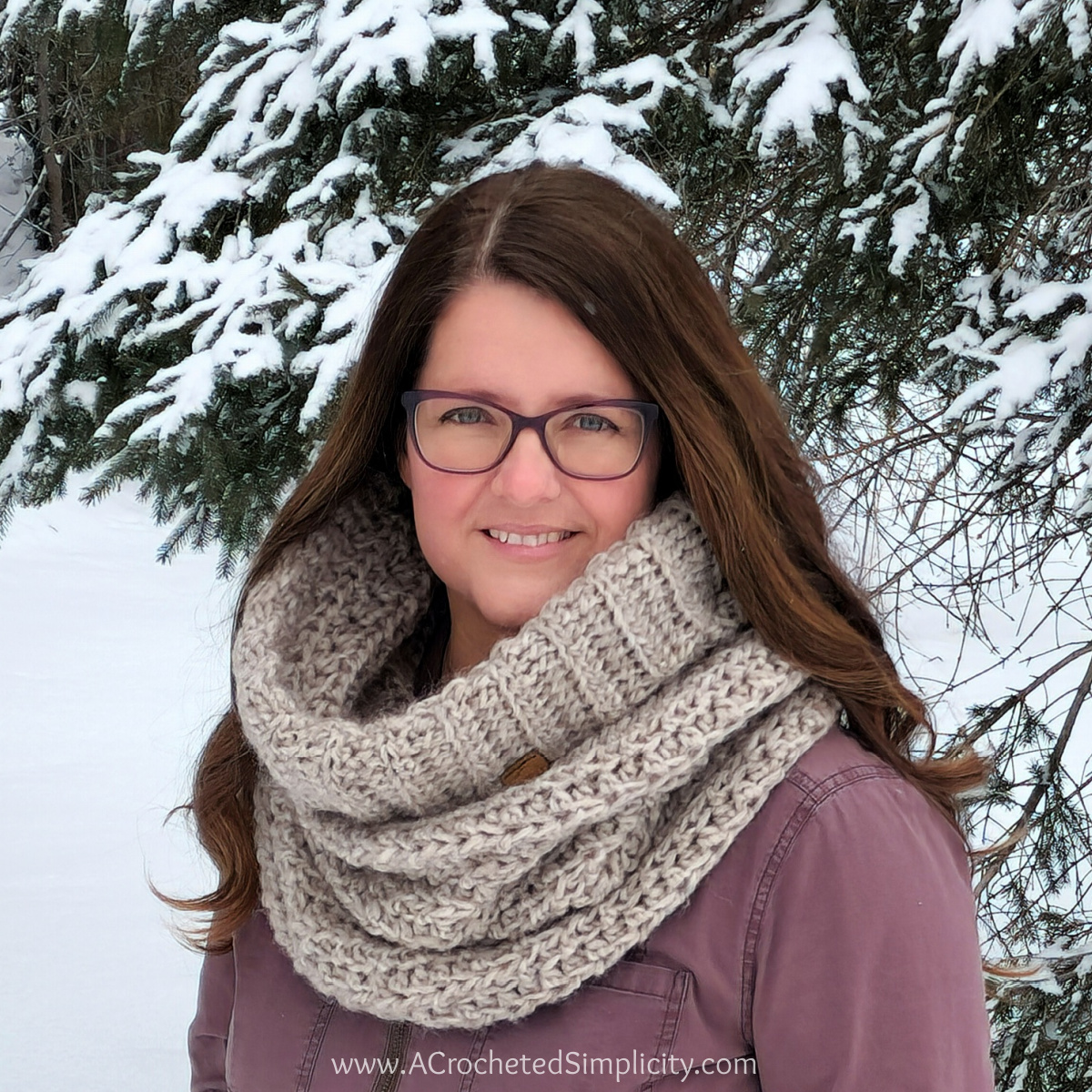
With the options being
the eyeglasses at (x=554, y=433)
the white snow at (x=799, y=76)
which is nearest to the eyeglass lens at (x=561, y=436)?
the eyeglasses at (x=554, y=433)

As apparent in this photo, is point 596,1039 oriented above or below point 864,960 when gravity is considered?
below

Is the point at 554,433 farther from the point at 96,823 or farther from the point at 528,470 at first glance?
the point at 96,823

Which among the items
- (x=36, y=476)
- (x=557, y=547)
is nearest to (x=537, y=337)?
(x=557, y=547)

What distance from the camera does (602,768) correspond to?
3.84 ft

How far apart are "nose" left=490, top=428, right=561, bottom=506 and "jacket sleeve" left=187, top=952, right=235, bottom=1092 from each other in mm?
761

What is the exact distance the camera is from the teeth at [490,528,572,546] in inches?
51.3

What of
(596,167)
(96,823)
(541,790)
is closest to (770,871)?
(541,790)

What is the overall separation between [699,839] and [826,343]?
183 cm

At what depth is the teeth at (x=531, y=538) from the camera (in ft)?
4.27

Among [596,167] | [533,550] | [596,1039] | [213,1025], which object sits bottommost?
[213,1025]

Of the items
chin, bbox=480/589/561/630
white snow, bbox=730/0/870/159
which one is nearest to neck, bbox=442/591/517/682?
chin, bbox=480/589/561/630

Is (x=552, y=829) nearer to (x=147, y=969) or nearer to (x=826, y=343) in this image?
(x=826, y=343)

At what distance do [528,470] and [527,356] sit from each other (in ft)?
0.40

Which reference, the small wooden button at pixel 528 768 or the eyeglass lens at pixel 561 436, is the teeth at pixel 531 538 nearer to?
the eyeglass lens at pixel 561 436
